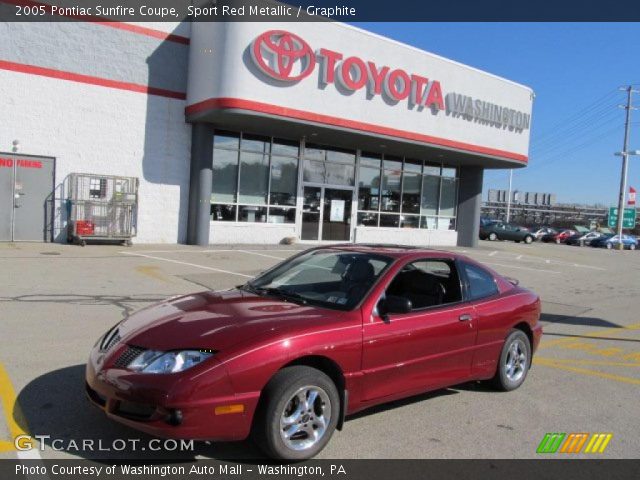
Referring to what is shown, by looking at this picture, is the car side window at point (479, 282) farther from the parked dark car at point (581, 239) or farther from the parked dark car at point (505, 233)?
the parked dark car at point (581, 239)

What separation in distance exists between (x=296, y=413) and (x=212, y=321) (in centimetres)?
88

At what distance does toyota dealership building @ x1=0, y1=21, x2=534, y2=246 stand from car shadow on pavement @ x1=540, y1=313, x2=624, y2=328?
9967 millimetres

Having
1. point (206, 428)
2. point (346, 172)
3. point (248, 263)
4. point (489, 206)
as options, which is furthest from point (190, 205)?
point (489, 206)

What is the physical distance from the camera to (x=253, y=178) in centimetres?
1947

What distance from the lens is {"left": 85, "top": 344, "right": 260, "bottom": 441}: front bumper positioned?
3.45m

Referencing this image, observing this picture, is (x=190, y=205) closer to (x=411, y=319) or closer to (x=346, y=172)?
(x=346, y=172)

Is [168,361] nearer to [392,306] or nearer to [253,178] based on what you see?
[392,306]

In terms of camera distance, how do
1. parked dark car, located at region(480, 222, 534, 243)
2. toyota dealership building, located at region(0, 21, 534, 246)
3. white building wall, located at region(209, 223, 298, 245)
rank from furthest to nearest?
parked dark car, located at region(480, 222, 534, 243) → white building wall, located at region(209, 223, 298, 245) → toyota dealership building, located at region(0, 21, 534, 246)

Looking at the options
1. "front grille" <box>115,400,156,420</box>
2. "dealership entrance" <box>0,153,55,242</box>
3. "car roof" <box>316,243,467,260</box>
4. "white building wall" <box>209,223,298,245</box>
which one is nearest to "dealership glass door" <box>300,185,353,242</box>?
"white building wall" <box>209,223,298,245</box>

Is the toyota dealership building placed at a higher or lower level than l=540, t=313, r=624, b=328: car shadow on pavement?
higher

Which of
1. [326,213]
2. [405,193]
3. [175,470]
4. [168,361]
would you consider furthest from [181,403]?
[405,193]

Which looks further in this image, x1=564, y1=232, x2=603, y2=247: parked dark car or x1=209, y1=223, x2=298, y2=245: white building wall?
x1=564, y1=232, x2=603, y2=247: parked dark car

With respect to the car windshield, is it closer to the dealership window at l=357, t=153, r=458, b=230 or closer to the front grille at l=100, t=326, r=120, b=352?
the front grille at l=100, t=326, r=120, b=352

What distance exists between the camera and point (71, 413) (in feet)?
14.2
